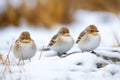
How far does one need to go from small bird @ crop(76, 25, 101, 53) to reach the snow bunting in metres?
0.13

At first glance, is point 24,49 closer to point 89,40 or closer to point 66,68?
point 89,40

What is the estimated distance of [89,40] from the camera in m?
8.87

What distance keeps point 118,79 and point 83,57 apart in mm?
589

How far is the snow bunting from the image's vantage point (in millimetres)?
9016

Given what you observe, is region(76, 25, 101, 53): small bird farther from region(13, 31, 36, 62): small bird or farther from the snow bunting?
region(13, 31, 36, 62): small bird

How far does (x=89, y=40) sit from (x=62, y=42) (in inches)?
16.2

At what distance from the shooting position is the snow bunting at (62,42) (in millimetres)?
9016

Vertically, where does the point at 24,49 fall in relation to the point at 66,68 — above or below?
above

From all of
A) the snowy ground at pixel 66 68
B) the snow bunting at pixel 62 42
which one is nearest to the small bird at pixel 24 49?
the snowy ground at pixel 66 68

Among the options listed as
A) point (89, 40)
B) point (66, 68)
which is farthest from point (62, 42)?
point (66, 68)

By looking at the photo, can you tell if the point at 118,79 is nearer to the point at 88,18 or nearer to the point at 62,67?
the point at 62,67

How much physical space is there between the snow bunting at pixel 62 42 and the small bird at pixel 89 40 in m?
0.13

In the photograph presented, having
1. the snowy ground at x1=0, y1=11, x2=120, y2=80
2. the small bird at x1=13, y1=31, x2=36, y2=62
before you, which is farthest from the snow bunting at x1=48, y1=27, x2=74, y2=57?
the small bird at x1=13, y1=31, x2=36, y2=62

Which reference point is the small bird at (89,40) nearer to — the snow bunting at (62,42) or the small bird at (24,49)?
the snow bunting at (62,42)
